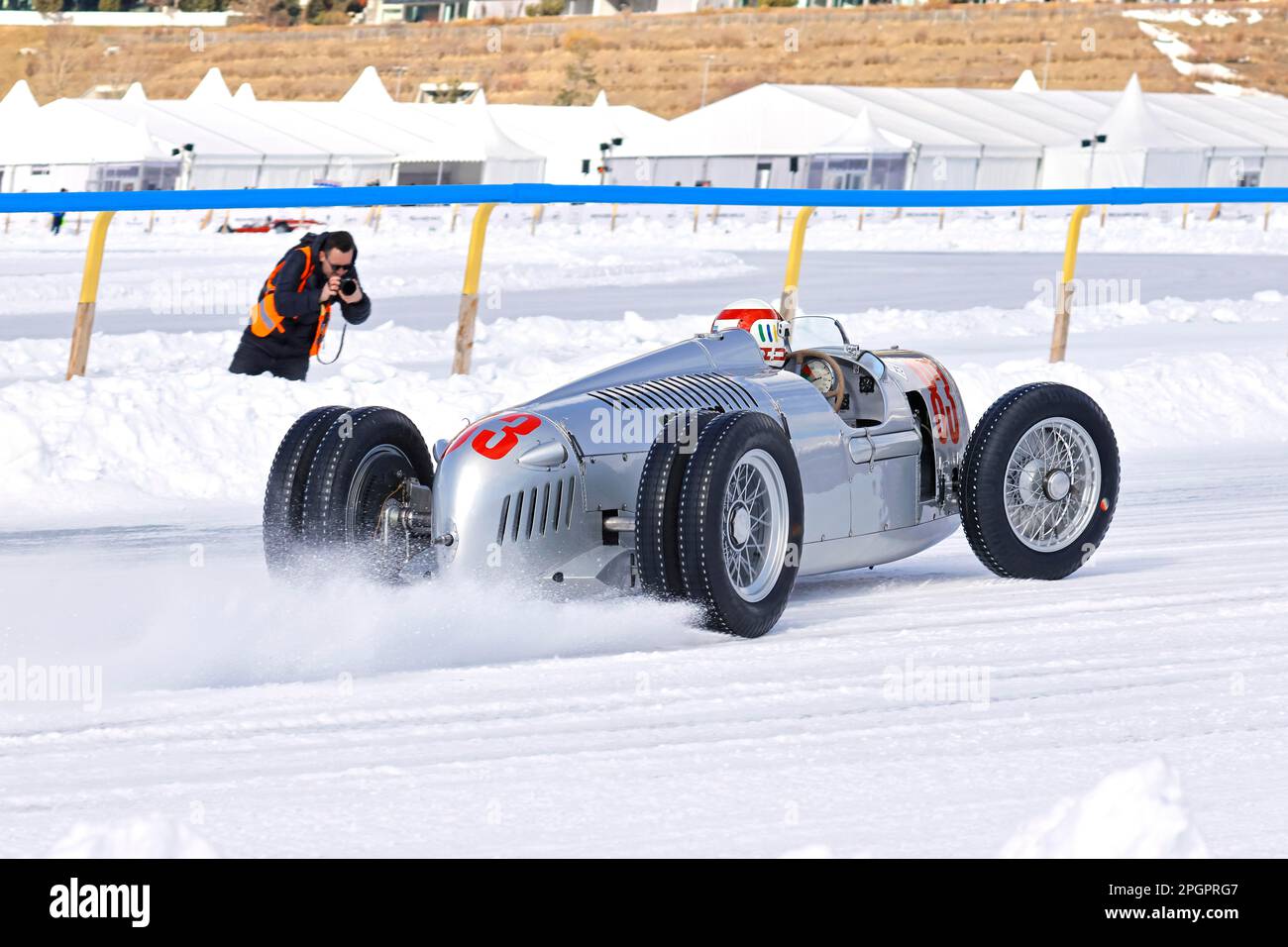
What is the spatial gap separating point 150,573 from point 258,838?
3.95 meters

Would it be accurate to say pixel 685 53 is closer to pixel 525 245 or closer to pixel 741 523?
pixel 525 245

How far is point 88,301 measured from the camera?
1118 centimetres

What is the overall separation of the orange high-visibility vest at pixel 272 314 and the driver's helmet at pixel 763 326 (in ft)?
Answer: 11.3

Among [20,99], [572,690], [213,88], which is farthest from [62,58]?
[572,690]

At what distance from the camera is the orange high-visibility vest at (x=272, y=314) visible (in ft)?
35.1

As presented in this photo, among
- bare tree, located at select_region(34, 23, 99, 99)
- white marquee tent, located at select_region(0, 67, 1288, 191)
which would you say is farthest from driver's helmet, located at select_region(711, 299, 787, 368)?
bare tree, located at select_region(34, 23, 99, 99)

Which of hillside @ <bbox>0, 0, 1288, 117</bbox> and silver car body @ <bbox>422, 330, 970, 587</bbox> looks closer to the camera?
silver car body @ <bbox>422, 330, 970, 587</bbox>

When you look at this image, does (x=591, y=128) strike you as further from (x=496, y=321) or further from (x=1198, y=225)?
(x=496, y=321)

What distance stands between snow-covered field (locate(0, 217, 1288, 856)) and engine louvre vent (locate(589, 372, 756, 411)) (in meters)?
0.83

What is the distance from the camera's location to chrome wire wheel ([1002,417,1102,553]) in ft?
26.8

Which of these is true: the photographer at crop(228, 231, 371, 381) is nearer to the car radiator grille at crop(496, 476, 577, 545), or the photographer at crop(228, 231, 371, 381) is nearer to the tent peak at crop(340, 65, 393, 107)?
the car radiator grille at crop(496, 476, 577, 545)

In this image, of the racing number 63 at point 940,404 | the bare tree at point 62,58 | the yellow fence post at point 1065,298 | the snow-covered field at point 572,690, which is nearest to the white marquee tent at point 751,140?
the bare tree at point 62,58

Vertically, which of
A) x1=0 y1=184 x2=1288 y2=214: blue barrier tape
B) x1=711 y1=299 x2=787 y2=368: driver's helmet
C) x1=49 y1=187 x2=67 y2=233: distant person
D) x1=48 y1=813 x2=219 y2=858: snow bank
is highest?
x1=0 y1=184 x2=1288 y2=214: blue barrier tape
